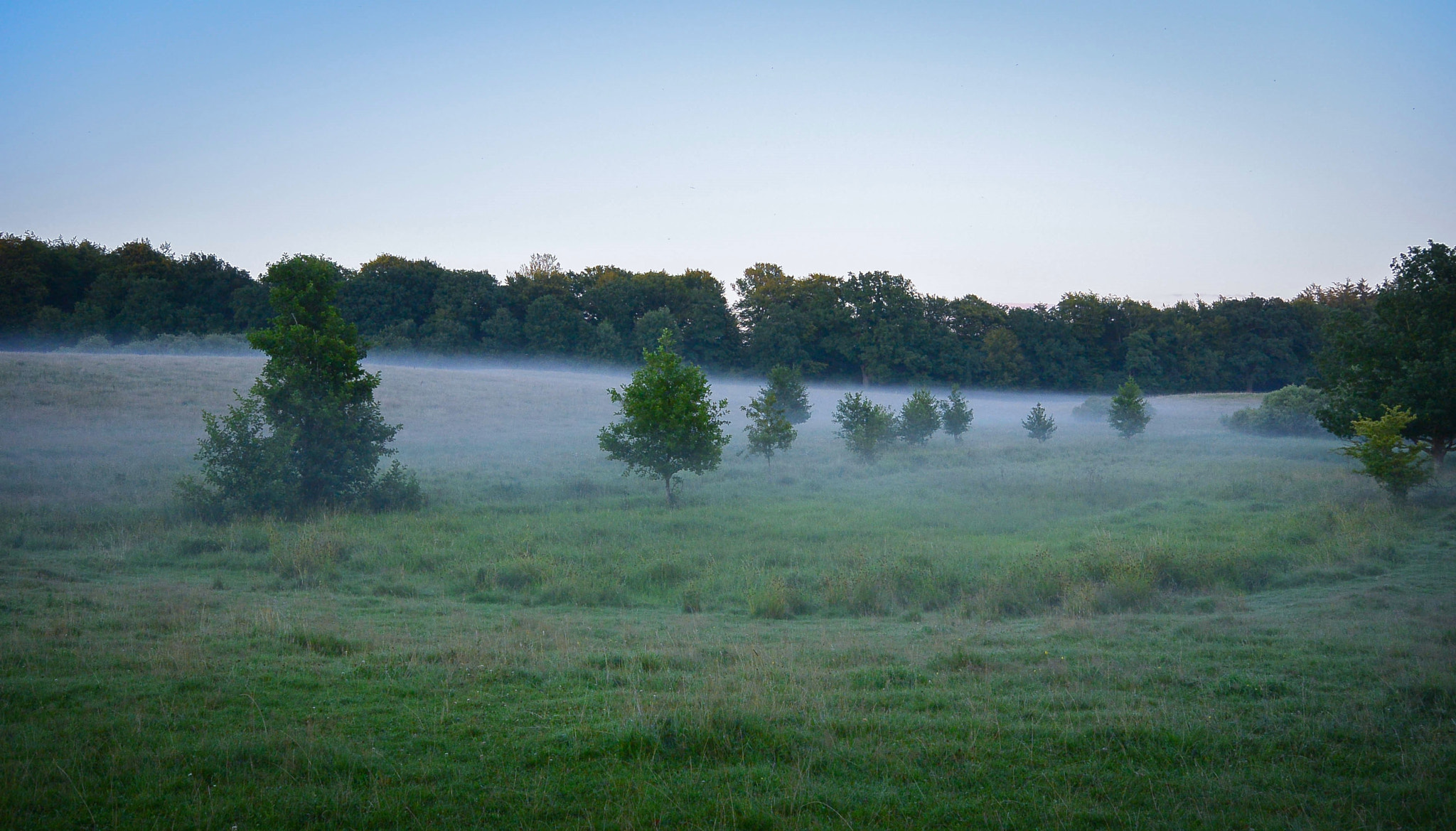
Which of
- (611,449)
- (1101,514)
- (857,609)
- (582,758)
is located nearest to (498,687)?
(582,758)

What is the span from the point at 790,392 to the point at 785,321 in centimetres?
4083

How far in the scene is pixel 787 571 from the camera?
46.1 feet

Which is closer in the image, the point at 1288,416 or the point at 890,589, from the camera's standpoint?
the point at 890,589

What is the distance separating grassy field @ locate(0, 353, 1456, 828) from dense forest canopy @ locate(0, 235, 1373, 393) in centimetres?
5269

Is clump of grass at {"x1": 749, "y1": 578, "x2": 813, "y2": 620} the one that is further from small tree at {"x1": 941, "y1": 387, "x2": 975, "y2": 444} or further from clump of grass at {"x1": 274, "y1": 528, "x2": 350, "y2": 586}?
small tree at {"x1": 941, "y1": 387, "x2": 975, "y2": 444}

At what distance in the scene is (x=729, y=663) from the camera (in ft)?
27.5

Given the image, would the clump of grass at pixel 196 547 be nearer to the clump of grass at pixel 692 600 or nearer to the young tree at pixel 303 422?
the young tree at pixel 303 422

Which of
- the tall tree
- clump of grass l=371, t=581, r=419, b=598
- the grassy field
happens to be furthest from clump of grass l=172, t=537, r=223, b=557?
clump of grass l=371, t=581, r=419, b=598

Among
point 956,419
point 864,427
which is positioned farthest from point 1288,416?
point 864,427

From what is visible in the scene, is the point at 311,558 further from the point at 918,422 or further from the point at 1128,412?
the point at 1128,412

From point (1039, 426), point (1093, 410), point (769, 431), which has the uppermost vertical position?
point (1093, 410)

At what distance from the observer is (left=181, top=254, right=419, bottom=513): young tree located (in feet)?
62.3

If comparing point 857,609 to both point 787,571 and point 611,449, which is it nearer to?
point 787,571

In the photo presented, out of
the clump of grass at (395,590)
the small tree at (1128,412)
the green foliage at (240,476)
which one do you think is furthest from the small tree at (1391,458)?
the green foliage at (240,476)
